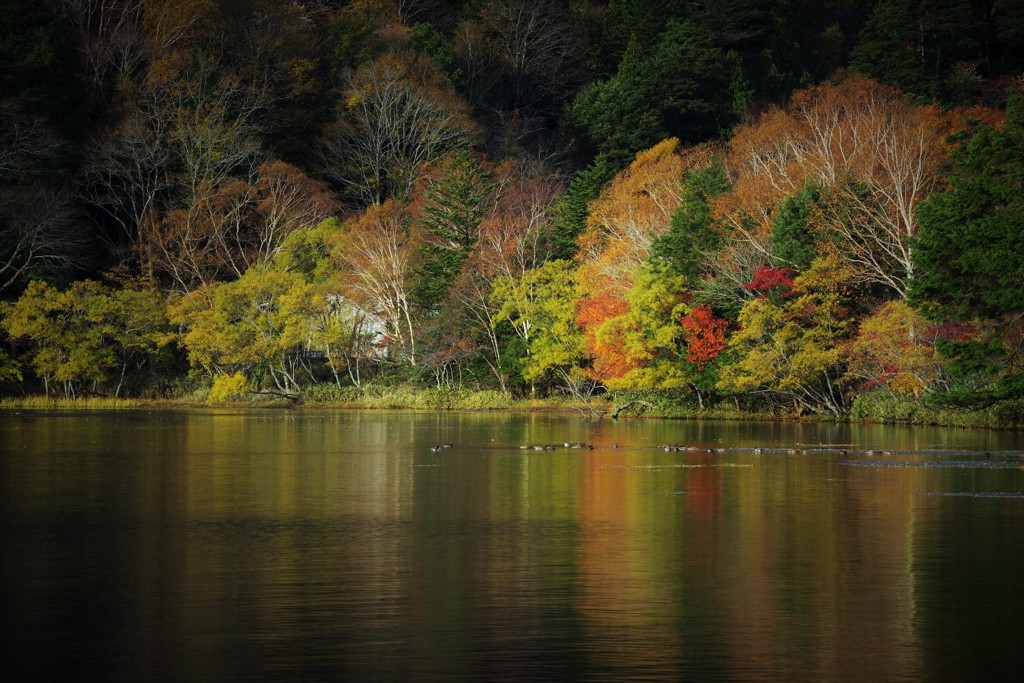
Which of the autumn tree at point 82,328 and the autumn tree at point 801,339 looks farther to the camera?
the autumn tree at point 82,328

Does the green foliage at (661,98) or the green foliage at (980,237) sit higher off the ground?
the green foliage at (661,98)

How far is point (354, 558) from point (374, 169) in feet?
188

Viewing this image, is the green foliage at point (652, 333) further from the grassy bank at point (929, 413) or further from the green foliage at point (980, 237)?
the green foliage at point (980, 237)

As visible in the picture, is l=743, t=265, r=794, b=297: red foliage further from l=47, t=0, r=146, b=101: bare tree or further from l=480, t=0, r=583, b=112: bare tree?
l=47, t=0, r=146, b=101: bare tree

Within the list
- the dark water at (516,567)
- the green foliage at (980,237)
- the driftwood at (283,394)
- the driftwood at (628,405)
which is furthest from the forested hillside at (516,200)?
the dark water at (516,567)

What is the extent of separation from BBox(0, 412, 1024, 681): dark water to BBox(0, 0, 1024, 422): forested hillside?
14.7 meters

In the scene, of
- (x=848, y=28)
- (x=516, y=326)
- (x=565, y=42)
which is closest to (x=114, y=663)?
(x=516, y=326)

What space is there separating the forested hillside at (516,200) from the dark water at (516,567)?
578 inches

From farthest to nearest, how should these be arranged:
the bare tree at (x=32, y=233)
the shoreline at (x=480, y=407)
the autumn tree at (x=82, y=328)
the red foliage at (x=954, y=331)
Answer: the bare tree at (x=32, y=233)
the autumn tree at (x=82, y=328)
the shoreline at (x=480, y=407)
the red foliage at (x=954, y=331)

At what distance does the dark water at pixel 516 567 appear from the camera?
12.1 metres

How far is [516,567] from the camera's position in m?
16.8

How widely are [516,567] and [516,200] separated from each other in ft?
156

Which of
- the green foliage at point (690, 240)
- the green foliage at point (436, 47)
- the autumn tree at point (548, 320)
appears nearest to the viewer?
the green foliage at point (690, 240)

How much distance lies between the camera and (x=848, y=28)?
89312 mm
